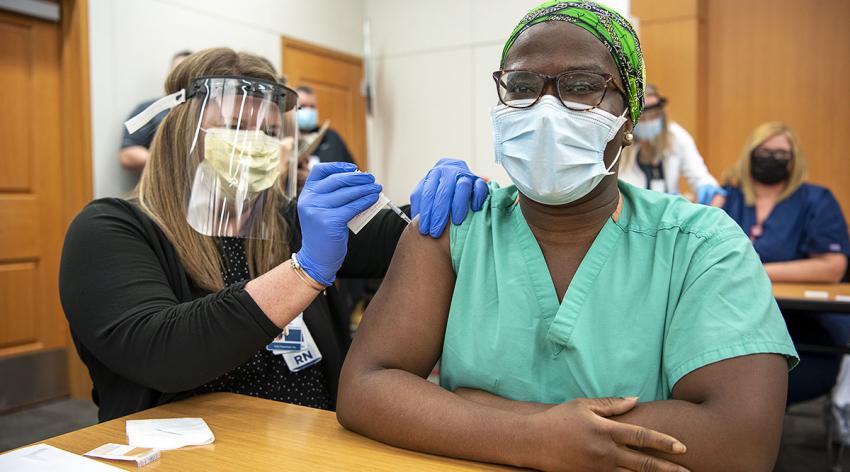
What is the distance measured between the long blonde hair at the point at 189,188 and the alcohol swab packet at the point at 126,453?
46cm

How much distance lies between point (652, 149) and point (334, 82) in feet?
8.84

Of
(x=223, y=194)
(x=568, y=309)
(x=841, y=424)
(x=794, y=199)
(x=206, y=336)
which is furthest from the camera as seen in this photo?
(x=794, y=199)

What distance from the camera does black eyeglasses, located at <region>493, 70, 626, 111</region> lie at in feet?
3.37

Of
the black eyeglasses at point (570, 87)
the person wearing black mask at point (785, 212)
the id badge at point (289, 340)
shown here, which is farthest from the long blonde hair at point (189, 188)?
the person wearing black mask at point (785, 212)

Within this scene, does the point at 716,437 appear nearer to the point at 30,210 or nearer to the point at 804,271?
the point at 804,271

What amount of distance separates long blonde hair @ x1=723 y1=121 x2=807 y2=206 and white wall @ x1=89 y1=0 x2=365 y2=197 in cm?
263

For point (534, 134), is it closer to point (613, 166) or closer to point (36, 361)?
point (613, 166)

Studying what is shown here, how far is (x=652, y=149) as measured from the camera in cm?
379

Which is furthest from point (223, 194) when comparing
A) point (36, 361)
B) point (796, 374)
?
point (36, 361)

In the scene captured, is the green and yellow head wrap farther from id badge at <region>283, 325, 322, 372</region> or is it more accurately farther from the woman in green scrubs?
id badge at <region>283, 325, 322, 372</region>

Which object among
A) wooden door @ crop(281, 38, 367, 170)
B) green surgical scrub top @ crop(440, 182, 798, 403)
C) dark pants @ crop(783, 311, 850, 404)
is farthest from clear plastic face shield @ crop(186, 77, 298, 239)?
wooden door @ crop(281, 38, 367, 170)

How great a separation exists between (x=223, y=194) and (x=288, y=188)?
314mm

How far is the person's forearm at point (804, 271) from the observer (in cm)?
285

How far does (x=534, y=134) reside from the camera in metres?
1.05
